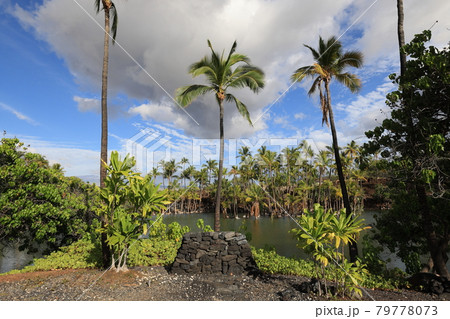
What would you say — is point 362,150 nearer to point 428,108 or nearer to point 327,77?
point 428,108

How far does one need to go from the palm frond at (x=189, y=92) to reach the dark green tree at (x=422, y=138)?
295 inches

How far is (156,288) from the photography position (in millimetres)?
6848

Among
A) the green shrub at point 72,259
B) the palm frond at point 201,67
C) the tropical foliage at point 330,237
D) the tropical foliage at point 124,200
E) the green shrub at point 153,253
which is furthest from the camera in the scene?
the palm frond at point 201,67

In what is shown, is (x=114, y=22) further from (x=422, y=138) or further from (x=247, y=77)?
(x=422, y=138)

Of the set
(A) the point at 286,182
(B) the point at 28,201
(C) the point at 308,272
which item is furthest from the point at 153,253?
(A) the point at 286,182

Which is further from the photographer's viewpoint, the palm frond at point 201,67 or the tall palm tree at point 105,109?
the palm frond at point 201,67

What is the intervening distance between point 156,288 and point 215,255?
230 cm

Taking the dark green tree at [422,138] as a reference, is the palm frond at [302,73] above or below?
above

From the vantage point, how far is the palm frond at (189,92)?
12.1 m

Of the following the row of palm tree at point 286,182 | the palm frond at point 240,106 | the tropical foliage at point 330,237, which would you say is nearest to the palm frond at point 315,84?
the palm frond at point 240,106

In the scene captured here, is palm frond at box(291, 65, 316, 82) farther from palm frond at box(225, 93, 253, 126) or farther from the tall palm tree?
the tall palm tree

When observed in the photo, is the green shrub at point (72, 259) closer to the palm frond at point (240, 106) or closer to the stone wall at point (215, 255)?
the stone wall at point (215, 255)

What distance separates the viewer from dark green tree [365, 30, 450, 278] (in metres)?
6.43
